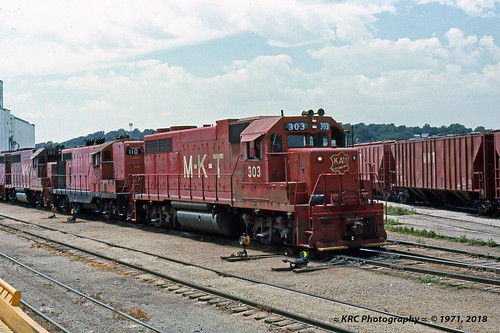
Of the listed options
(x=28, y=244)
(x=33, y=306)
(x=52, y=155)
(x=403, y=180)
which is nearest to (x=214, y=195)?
(x=28, y=244)

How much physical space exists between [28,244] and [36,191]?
19.0 m

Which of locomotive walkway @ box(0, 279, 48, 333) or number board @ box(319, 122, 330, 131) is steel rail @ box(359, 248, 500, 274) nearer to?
number board @ box(319, 122, 330, 131)

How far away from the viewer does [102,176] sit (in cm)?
2508

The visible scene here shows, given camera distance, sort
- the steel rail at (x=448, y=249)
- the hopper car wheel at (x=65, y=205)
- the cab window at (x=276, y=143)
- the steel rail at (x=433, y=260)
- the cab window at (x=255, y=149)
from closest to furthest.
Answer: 1. the steel rail at (x=433, y=260)
2. the steel rail at (x=448, y=249)
3. the cab window at (x=276, y=143)
4. the cab window at (x=255, y=149)
5. the hopper car wheel at (x=65, y=205)

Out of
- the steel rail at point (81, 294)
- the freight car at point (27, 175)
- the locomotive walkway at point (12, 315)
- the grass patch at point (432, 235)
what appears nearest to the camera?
the locomotive walkway at point (12, 315)

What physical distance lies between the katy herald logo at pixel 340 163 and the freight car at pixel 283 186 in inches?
1.0

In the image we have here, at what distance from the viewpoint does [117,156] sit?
972 inches

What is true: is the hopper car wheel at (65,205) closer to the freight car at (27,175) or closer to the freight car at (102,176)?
the freight car at (102,176)

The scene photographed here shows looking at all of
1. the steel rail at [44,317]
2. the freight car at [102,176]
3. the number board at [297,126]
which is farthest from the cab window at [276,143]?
the freight car at [102,176]

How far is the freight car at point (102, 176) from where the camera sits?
2375cm

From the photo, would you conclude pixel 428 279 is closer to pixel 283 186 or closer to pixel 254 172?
pixel 283 186

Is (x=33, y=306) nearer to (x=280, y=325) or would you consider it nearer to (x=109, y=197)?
(x=280, y=325)

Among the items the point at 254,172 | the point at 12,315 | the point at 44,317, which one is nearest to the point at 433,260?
the point at 254,172

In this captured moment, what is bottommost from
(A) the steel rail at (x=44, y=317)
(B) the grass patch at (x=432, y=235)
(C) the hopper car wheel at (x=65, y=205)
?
(A) the steel rail at (x=44, y=317)
